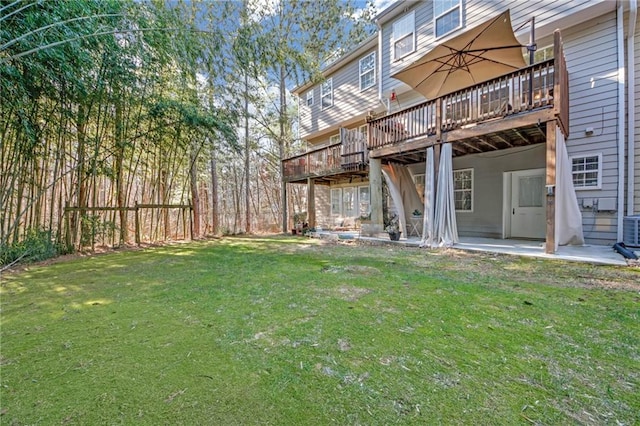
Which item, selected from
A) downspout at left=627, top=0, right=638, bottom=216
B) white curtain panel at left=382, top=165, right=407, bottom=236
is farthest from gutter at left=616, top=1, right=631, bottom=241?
white curtain panel at left=382, top=165, right=407, bottom=236

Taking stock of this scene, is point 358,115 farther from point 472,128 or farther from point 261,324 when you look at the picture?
point 261,324

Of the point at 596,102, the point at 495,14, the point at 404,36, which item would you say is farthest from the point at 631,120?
the point at 404,36

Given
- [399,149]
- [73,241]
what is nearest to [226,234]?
[73,241]

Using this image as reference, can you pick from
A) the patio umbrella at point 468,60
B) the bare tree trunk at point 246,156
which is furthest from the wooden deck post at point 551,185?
the bare tree trunk at point 246,156

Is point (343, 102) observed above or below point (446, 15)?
below

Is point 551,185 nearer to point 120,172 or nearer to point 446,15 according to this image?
point 446,15

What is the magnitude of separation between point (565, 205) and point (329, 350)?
19.9 ft

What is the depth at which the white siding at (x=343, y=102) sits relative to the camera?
423 inches

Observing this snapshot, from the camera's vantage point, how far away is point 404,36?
355 inches

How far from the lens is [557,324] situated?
2406 mm

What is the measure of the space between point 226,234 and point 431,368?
35.4 feet

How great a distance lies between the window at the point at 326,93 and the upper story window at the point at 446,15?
5066 mm

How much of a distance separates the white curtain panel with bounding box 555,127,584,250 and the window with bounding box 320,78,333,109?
887cm

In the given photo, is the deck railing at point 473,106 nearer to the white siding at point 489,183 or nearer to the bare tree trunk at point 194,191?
the white siding at point 489,183
